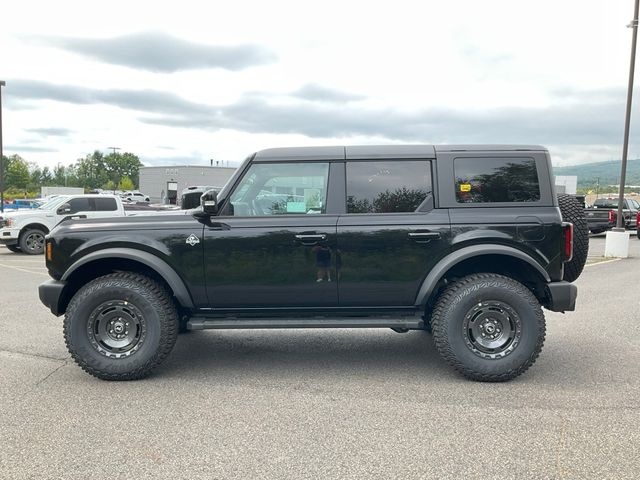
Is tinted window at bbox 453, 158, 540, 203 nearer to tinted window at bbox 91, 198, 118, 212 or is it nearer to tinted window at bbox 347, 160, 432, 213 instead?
tinted window at bbox 347, 160, 432, 213

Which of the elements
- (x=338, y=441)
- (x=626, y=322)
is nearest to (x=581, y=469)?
(x=338, y=441)

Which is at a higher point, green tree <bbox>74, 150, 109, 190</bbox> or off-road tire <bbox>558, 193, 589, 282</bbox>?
green tree <bbox>74, 150, 109, 190</bbox>

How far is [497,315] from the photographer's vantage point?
4562 mm

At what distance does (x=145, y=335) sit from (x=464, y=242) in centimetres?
279

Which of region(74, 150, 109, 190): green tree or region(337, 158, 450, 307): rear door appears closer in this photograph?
region(337, 158, 450, 307): rear door

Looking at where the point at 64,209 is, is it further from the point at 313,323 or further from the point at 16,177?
the point at 16,177

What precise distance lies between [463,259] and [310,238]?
1282mm

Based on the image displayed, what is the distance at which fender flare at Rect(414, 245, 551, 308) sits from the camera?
4512mm

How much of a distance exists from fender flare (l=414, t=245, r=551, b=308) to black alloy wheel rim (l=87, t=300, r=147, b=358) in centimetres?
239

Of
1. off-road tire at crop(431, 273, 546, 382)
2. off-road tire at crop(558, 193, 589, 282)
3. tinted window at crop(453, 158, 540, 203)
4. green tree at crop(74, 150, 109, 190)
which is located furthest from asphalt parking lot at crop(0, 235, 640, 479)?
green tree at crop(74, 150, 109, 190)

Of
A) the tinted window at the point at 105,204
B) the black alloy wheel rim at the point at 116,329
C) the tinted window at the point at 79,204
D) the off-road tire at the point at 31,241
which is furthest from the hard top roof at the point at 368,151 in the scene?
the off-road tire at the point at 31,241

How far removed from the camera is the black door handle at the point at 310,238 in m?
4.55

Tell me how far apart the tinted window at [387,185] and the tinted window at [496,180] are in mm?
300

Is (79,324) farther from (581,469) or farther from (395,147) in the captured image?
(581,469)
